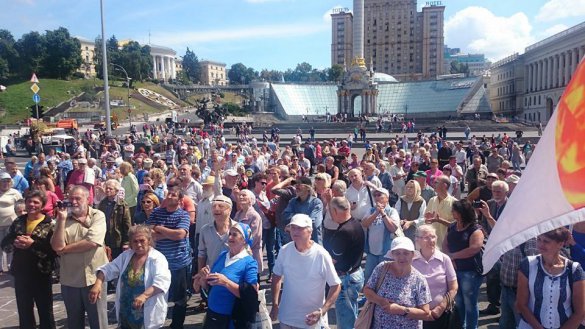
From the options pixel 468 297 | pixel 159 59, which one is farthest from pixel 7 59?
pixel 468 297

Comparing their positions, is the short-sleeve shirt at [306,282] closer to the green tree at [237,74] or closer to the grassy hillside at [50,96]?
the grassy hillside at [50,96]

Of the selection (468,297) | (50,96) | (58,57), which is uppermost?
(58,57)

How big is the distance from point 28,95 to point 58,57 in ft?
48.1

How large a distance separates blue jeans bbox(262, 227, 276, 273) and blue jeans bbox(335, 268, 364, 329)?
9.13ft

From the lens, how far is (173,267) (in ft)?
17.1

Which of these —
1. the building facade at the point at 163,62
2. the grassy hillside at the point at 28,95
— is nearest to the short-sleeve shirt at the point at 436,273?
the grassy hillside at the point at 28,95

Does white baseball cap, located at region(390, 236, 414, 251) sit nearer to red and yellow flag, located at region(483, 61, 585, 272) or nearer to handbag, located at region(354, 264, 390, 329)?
handbag, located at region(354, 264, 390, 329)

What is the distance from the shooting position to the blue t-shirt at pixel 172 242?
5.21 meters

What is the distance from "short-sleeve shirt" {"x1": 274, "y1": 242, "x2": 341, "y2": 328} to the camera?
13.2 ft

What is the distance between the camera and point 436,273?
4141 mm

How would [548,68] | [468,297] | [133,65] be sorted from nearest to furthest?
1. [468,297]
2. [548,68]
3. [133,65]

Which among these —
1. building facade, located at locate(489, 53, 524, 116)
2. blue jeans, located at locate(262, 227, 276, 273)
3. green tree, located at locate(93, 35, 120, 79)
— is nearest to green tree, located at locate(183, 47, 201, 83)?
green tree, located at locate(93, 35, 120, 79)

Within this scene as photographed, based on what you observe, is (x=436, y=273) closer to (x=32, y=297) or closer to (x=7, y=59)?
(x=32, y=297)

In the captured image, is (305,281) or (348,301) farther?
(348,301)
